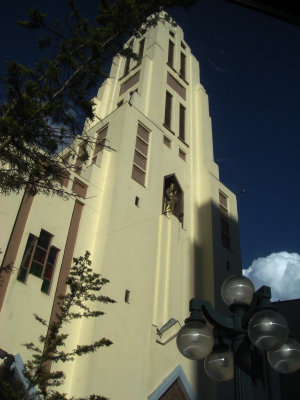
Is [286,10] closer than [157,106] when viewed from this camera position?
Yes

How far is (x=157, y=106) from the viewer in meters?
20.6

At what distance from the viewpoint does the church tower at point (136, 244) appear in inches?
405

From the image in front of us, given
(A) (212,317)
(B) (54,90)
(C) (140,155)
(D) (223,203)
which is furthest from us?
(D) (223,203)

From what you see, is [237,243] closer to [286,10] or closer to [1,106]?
[1,106]

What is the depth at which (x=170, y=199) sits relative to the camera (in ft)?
54.5

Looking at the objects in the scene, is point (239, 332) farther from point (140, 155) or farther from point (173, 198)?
point (140, 155)

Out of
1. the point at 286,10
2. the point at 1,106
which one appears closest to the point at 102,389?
the point at 1,106

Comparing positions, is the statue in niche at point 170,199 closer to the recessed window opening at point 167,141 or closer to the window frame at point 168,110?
the recessed window opening at point 167,141

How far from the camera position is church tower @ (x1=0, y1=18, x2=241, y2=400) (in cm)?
1029

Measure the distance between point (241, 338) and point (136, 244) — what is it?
29.8 feet

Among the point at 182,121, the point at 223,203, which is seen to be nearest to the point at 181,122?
the point at 182,121

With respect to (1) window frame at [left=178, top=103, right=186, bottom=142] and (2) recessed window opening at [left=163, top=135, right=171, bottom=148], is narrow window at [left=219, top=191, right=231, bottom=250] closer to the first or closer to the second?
(2) recessed window opening at [left=163, top=135, right=171, bottom=148]

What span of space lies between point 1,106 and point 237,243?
46.0 feet

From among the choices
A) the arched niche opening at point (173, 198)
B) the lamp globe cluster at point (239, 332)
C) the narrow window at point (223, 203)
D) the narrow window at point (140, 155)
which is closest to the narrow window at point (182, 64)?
the narrow window at point (140, 155)
